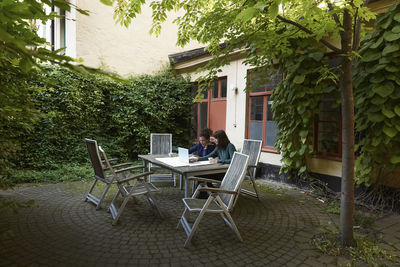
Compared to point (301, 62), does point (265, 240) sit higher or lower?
lower

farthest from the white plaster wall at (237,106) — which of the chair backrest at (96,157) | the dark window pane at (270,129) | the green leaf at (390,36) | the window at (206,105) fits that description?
the chair backrest at (96,157)

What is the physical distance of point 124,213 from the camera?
13.7 ft

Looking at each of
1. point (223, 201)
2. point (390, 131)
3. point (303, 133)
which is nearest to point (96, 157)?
point (223, 201)

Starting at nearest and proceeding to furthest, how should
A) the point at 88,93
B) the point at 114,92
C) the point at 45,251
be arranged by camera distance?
the point at 45,251 → the point at 88,93 → the point at 114,92

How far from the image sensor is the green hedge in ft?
23.5

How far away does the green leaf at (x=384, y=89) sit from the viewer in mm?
3949

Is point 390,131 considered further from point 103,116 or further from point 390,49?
point 103,116

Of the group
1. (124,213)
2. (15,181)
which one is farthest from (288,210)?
(15,181)

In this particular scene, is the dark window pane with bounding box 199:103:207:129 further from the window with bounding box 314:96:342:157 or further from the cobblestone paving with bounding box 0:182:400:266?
the cobblestone paving with bounding box 0:182:400:266

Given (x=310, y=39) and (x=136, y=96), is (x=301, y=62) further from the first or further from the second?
(x=136, y=96)

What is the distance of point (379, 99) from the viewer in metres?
4.08

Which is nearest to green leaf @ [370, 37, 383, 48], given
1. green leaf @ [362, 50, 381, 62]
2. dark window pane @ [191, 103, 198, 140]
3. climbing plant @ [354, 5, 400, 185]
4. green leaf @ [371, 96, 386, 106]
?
climbing plant @ [354, 5, 400, 185]

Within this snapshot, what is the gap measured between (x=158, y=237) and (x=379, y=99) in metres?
4.02

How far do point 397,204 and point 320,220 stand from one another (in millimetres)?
1511
